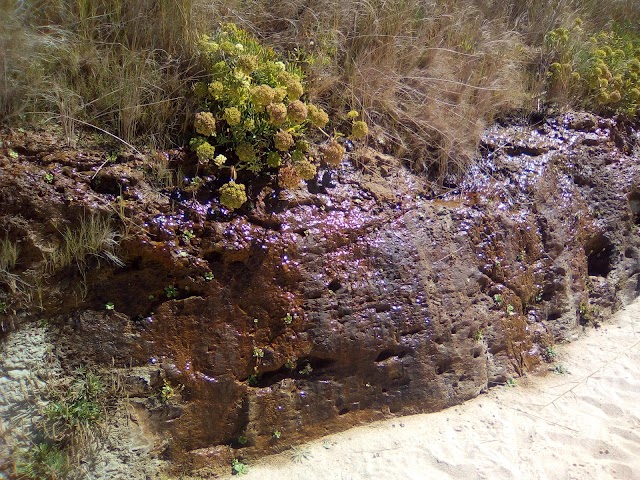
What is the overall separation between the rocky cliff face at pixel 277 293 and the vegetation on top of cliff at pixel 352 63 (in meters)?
0.27

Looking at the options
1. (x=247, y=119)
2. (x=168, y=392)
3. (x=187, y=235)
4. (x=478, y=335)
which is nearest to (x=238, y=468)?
(x=168, y=392)

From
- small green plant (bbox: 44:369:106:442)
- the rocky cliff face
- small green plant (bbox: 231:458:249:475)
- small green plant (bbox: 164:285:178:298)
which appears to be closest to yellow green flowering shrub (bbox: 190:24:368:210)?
the rocky cliff face

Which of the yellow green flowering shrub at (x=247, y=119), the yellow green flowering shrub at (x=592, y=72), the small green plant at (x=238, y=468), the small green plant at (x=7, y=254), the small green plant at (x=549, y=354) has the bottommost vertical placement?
the small green plant at (x=238, y=468)

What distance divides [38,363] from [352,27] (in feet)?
10.5

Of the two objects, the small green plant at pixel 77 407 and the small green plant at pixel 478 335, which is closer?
the small green plant at pixel 77 407

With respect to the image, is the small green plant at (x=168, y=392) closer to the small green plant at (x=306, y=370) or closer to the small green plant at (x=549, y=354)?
the small green plant at (x=306, y=370)

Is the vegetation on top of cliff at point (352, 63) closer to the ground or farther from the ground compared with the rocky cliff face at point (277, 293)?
farther from the ground

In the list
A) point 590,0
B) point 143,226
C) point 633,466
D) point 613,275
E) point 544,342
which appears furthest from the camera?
point 590,0

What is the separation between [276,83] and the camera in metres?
3.56

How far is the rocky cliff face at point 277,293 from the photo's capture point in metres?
3.08

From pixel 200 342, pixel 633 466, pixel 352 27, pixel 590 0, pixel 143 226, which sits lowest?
pixel 633 466

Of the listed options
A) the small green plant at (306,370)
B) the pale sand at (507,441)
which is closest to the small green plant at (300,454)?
the pale sand at (507,441)

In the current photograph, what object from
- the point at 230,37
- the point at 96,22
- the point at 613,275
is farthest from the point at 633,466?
the point at 96,22

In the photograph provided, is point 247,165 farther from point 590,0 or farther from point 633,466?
point 590,0
